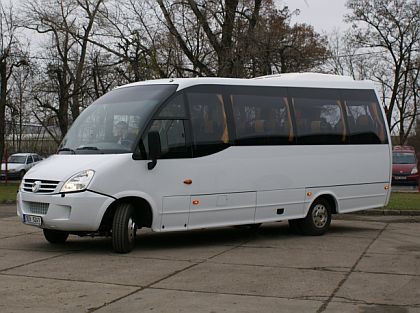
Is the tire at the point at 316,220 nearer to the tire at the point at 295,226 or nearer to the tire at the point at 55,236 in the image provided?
the tire at the point at 295,226

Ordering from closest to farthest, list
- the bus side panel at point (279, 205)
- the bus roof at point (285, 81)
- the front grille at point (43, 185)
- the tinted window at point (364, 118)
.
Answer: the front grille at point (43, 185) < the bus roof at point (285, 81) < the bus side panel at point (279, 205) < the tinted window at point (364, 118)

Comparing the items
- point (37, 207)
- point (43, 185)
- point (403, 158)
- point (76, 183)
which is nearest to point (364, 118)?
point (76, 183)

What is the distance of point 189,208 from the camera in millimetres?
10547

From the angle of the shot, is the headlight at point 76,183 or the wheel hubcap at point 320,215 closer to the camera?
the headlight at point 76,183

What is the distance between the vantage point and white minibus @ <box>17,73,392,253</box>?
980 cm

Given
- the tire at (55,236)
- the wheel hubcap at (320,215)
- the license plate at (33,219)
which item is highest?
the license plate at (33,219)

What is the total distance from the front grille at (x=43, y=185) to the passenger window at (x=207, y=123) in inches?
90.6

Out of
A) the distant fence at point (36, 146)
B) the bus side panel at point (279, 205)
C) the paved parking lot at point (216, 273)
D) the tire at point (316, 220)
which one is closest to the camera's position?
the paved parking lot at point (216, 273)

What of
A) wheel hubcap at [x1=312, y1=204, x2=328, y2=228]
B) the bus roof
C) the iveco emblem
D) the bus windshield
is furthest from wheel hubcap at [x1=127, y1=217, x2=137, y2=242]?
wheel hubcap at [x1=312, y1=204, x2=328, y2=228]

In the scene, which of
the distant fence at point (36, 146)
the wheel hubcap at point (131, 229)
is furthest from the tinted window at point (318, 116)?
the distant fence at point (36, 146)

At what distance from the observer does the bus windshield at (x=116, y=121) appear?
10.1 meters

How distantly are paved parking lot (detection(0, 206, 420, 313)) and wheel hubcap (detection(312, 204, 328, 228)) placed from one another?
275 mm

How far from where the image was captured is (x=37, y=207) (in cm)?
988

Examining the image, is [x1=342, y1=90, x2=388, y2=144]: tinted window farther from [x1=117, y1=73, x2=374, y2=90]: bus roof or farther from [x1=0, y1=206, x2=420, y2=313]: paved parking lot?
[x1=0, y1=206, x2=420, y2=313]: paved parking lot
